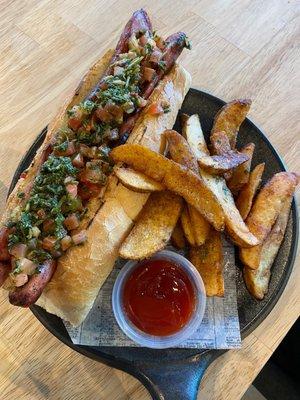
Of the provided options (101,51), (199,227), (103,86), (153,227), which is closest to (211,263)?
(199,227)

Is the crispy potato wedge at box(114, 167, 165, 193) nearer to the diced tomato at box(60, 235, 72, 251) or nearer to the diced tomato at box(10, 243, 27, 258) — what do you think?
the diced tomato at box(60, 235, 72, 251)

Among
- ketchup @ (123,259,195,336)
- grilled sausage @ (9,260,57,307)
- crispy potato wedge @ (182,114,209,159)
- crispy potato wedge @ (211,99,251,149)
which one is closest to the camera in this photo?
grilled sausage @ (9,260,57,307)

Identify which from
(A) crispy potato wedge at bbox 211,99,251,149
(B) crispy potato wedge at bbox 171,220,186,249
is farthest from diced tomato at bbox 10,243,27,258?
(A) crispy potato wedge at bbox 211,99,251,149

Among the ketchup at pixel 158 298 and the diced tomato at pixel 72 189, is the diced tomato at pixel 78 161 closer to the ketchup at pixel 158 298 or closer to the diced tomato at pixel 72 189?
the diced tomato at pixel 72 189

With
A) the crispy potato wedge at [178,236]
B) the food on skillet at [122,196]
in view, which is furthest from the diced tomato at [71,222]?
the crispy potato wedge at [178,236]

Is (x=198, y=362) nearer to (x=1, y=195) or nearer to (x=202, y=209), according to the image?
(x=202, y=209)

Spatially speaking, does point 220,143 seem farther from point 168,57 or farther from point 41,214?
point 41,214
